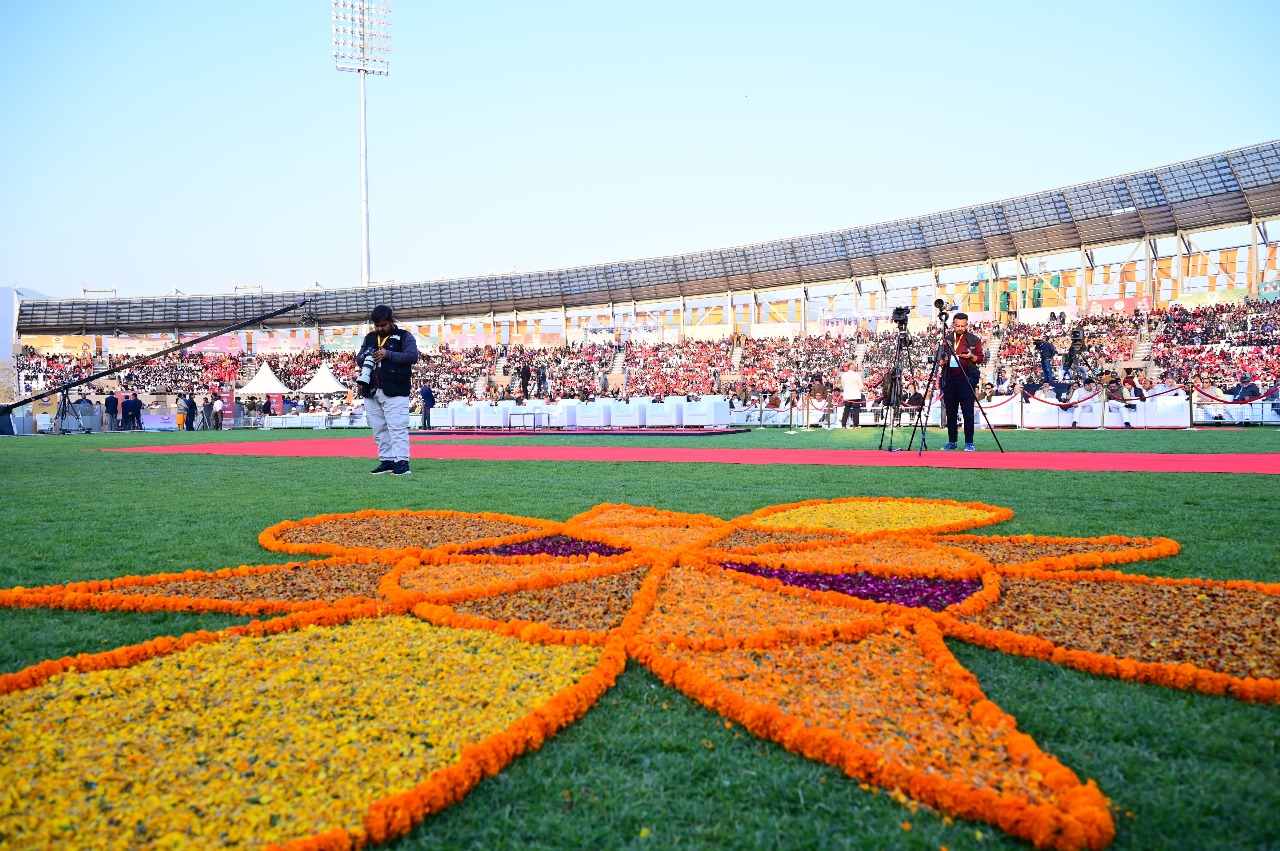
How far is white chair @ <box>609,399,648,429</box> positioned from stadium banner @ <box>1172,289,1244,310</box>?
1066 inches

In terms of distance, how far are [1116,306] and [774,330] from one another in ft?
57.8

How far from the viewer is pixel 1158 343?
108ft

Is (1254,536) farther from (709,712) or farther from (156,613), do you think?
(156,613)

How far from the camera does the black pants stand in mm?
10891

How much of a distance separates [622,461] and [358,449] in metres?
6.47

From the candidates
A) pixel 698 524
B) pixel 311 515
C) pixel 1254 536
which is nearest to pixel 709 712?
pixel 698 524

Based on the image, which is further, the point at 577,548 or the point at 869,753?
the point at 577,548

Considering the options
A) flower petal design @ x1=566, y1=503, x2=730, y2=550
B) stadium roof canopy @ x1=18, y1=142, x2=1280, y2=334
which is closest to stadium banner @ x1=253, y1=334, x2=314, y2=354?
stadium roof canopy @ x1=18, y1=142, x2=1280, y2=334

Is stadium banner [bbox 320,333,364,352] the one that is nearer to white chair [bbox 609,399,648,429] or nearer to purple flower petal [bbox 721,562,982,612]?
white chair [bbox 609,399,648,429]

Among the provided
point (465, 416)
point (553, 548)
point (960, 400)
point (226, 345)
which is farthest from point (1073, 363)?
point (226, 345)

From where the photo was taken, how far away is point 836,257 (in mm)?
47219

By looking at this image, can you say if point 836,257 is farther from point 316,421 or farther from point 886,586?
point 886,586

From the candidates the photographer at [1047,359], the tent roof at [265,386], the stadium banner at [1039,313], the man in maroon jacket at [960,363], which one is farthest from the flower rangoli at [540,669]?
the stadium banner at [1039,313]

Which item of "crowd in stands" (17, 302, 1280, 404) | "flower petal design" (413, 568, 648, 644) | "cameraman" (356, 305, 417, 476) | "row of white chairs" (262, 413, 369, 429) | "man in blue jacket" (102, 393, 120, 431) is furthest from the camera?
"row of white chairs" (262, 413, 369, 429)
